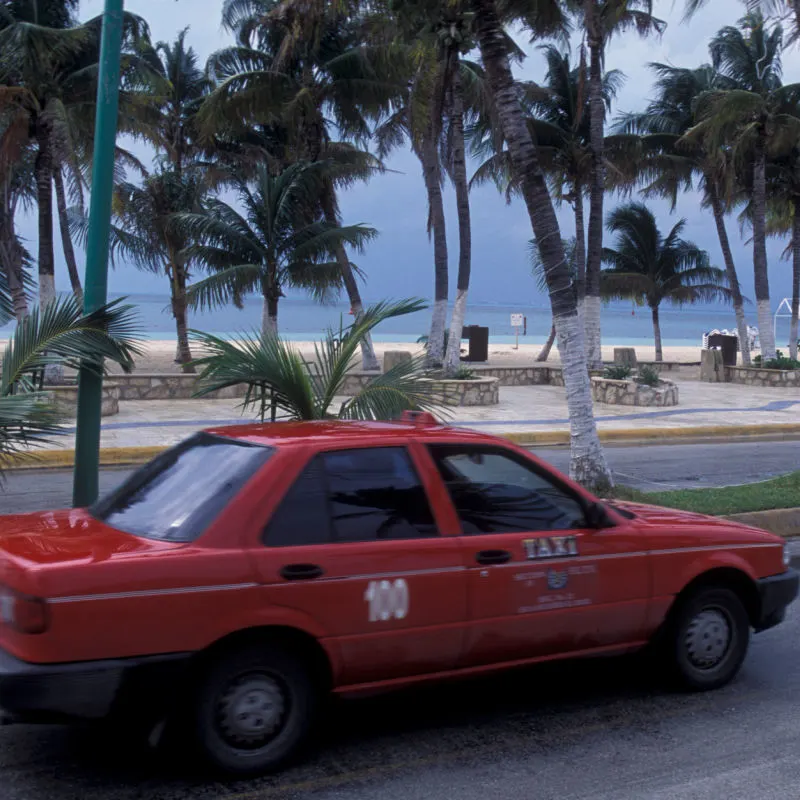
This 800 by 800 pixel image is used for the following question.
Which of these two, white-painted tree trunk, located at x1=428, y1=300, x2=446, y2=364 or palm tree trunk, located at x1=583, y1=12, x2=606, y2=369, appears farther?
white-painted tree trunk, located at x1=428, y1=300, x2=446, y2=364

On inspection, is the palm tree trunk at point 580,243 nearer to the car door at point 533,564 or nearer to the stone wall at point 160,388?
the stone wall at point 160,388

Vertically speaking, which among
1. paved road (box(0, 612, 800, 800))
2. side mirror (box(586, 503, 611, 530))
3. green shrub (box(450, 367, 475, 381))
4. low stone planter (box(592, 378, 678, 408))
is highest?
green shrub (box(450, 367, 475, 381))

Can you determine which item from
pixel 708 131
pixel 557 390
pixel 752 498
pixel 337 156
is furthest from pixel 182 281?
pixel 752 498

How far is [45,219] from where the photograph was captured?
22.2 m

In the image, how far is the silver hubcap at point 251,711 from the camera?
4.29m

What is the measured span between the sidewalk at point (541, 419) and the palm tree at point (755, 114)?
6.65 m

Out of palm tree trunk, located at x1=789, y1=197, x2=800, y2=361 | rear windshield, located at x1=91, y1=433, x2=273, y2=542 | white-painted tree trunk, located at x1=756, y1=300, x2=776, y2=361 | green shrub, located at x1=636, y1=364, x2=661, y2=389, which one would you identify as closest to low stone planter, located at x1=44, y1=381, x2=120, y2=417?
green shrub, located at x1=636, y1=364, x2=661, y2=389

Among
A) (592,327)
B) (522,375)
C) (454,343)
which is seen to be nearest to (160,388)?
(454,343)

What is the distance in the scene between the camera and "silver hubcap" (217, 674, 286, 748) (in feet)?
14.1

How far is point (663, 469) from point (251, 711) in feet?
38.8

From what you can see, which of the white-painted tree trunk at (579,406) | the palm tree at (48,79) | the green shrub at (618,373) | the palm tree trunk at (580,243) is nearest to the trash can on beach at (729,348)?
the palm tree trunk at (580,243)

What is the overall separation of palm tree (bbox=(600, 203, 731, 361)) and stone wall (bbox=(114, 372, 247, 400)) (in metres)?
18.9

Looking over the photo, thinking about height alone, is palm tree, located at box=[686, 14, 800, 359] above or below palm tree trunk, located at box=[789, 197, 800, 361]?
above

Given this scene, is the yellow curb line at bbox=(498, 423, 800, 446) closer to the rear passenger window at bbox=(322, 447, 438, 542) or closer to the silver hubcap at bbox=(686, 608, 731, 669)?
the silver hubcap at bbox=(686, 608, 731, 669)
